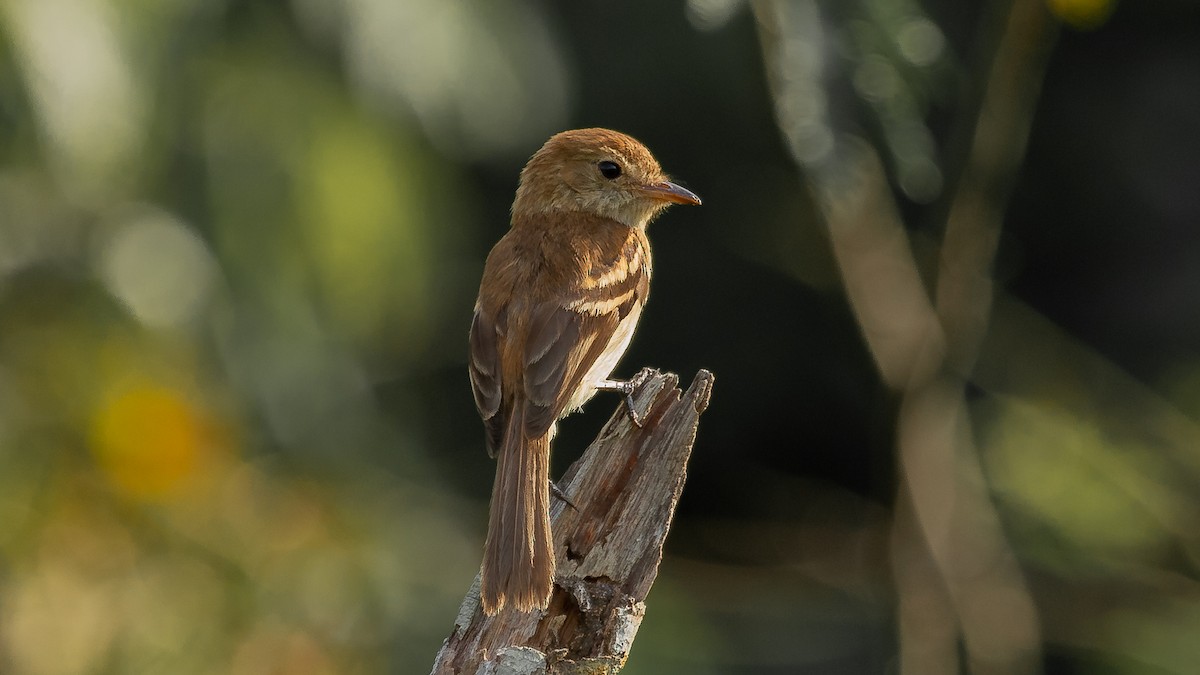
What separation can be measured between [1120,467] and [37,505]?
4261 mm

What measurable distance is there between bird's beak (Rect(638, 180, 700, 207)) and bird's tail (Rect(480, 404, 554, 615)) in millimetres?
1238

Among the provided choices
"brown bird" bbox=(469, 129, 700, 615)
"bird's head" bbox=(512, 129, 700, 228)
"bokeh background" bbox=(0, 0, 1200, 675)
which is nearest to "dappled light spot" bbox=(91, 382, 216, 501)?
"bokeh background" bbox=(0, 0, 1200, 675)

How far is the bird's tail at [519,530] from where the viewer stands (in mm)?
3289

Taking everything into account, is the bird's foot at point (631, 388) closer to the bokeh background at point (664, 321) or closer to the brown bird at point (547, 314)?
the brown bird at point (547, 314)

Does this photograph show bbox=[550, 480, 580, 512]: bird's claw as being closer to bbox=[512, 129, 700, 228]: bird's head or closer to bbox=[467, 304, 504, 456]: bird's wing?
bbox=[467, 304, 504, 456]: bird's wing

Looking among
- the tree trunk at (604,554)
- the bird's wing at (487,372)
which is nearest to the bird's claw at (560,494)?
the tree trunk at (604,554)

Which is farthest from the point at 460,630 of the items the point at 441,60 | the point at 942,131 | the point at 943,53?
the point at 942,131

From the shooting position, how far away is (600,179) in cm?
527

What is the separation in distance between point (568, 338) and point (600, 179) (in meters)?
1.05

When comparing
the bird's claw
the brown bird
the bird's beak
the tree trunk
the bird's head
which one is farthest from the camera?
the bird's head

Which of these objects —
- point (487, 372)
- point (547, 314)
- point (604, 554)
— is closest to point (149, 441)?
point (487, 372)

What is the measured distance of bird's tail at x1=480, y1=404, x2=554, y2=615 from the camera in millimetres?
3289

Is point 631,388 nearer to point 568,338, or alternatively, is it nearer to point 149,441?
point 568,338

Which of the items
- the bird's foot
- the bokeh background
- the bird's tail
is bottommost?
the bird's tail
